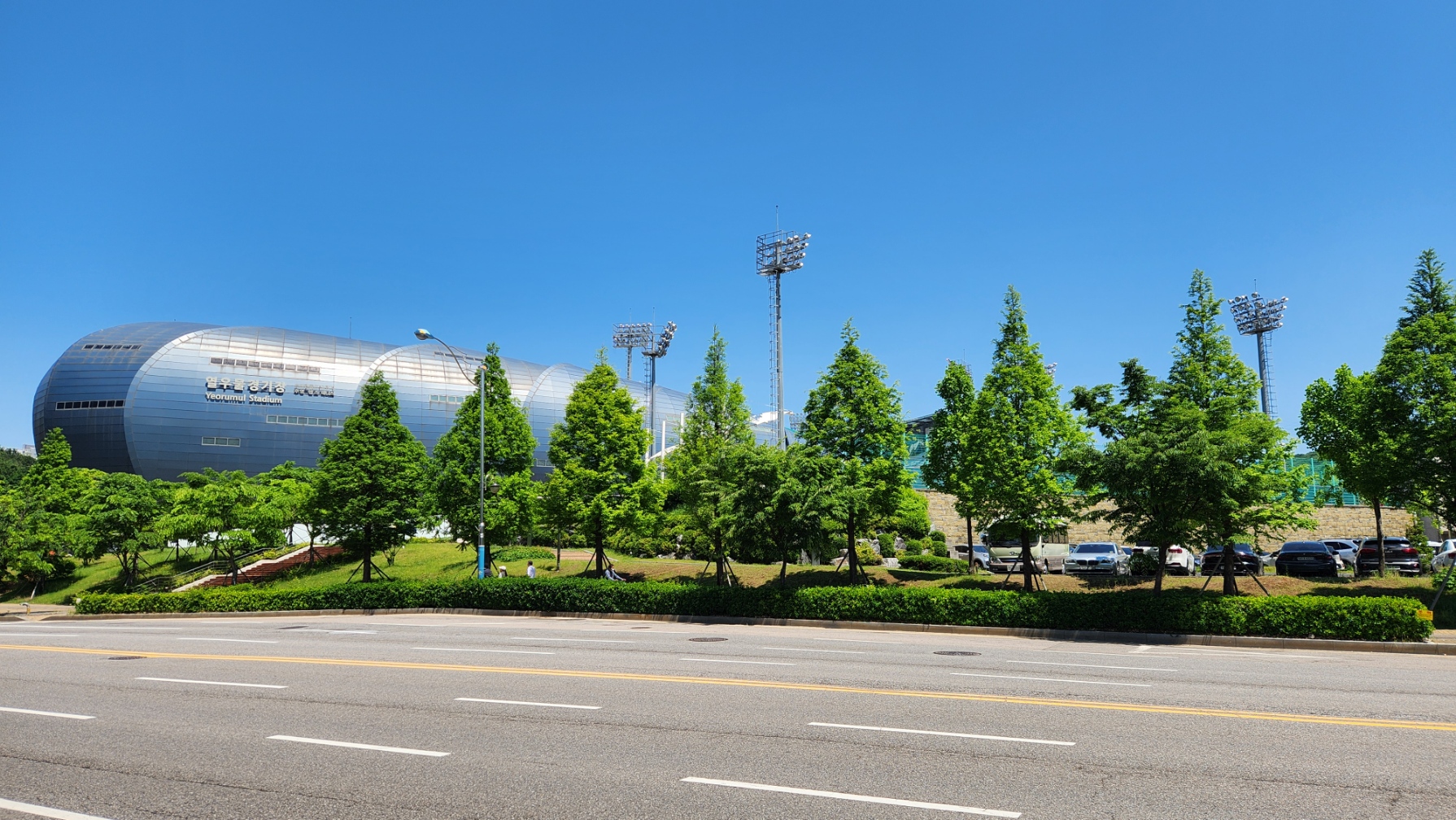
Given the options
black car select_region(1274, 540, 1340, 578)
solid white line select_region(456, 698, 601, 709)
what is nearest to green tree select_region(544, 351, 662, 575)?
solid white line select_region(456, 698, 601, 709)

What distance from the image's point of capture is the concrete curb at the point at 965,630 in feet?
57.3

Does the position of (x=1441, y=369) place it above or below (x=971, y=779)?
above

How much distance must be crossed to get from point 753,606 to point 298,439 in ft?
224

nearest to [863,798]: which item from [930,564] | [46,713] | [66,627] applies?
[46,713]

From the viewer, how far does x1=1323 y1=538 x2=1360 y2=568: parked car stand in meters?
38.3

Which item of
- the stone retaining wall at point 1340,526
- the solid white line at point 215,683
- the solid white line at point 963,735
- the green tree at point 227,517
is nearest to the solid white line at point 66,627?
the green tree at point 227,517

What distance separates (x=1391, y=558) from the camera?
35406mm

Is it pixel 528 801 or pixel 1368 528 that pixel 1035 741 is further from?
pixel 1368 528

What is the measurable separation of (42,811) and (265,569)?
48.3 m

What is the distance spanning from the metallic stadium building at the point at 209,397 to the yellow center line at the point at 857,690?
6167 centimetres

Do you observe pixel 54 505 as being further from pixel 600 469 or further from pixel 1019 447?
pixel 1019 447

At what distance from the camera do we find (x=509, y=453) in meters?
44.1

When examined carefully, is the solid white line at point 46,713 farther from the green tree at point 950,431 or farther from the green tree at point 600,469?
the green tree at point 950,431

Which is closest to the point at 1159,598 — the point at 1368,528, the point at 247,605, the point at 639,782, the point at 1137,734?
Result: the point at 1137,734
